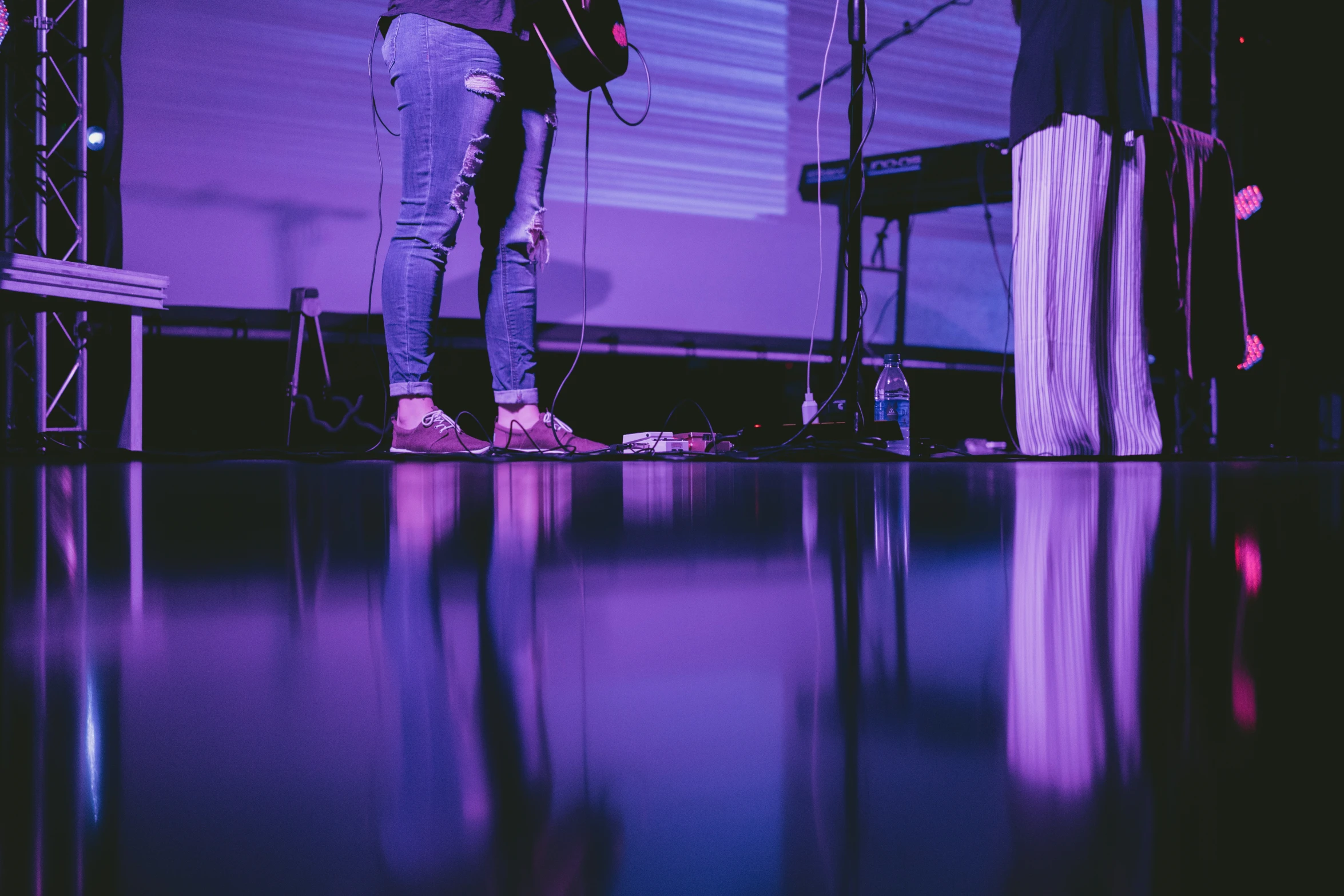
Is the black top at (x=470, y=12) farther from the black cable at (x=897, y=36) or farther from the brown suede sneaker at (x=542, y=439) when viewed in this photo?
the black cable at (x=897, y=36)

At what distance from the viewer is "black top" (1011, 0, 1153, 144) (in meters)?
2.12

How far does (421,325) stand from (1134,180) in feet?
6.01

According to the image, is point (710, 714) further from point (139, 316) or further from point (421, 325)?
point (139, 316)

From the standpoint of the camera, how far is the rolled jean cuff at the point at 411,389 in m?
1.84

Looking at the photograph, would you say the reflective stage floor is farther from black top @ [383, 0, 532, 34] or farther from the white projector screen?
the white projector screen

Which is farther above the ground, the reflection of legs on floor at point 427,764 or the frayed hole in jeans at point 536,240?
the frayed hole in jeans at point 536,240

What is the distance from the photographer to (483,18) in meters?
1.76

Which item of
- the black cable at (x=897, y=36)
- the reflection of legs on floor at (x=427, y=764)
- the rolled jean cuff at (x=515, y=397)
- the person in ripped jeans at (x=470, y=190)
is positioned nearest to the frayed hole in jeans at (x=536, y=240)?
the person in ripped jeans at (x=470, y=190)

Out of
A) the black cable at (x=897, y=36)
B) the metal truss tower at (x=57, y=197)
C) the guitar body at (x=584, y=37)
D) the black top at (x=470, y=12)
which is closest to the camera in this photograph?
the black top at (x=470, y=12)

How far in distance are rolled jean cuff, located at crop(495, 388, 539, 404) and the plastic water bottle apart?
0.87m

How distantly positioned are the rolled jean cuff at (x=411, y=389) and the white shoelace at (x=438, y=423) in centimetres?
4

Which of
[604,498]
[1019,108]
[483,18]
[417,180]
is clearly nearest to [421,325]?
[417,180]

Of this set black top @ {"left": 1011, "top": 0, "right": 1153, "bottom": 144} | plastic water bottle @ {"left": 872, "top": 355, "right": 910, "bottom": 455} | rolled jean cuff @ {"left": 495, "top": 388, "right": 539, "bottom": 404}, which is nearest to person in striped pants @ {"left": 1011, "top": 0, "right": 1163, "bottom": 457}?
black top @ {"left": 1011, "top": 0, "right": 1153, "bottom": 144}

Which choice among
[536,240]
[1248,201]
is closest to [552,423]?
[536,240]
